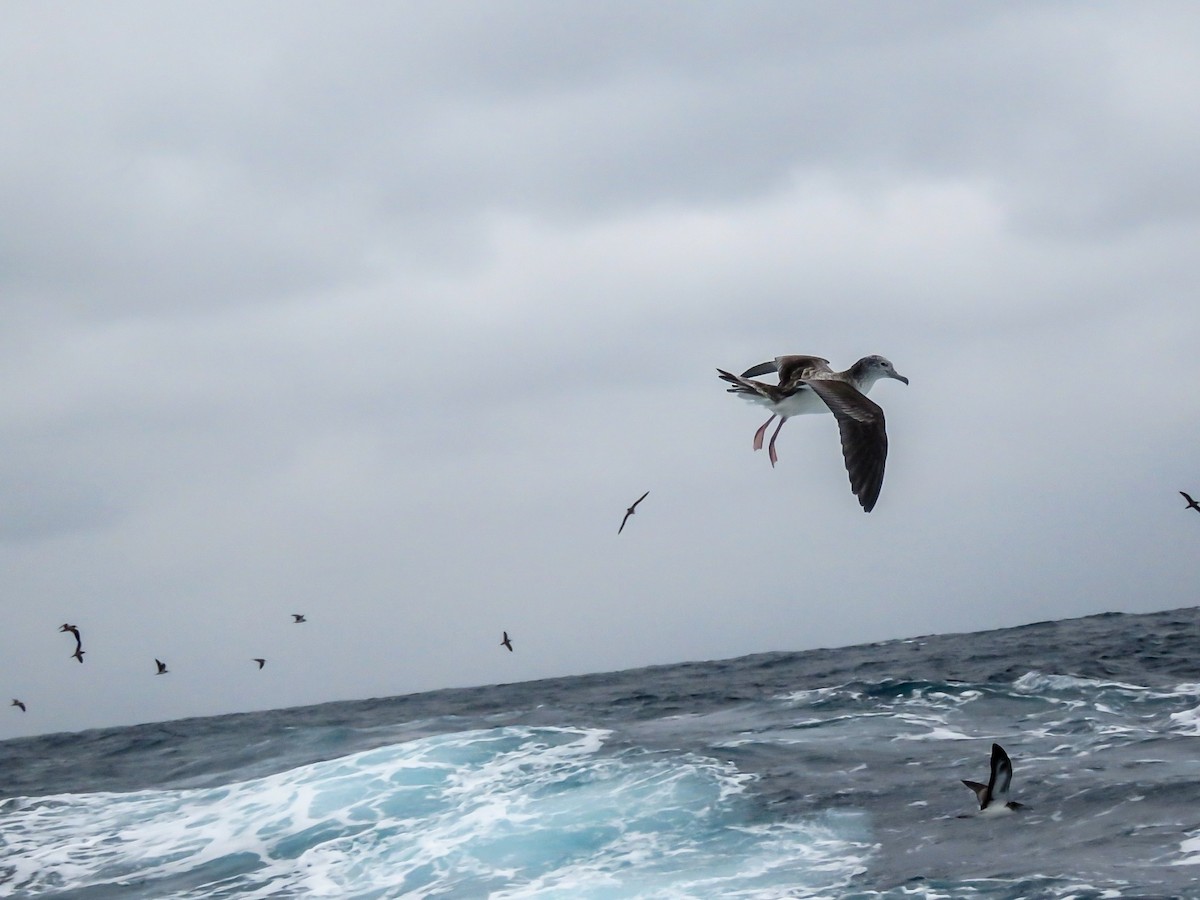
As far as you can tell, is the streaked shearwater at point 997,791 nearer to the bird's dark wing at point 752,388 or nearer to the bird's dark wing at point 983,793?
the bird's dark wing at point 983,793

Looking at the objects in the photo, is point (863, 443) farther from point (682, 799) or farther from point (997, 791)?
point (682, 799)

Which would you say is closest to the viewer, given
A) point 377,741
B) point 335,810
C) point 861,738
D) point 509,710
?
point 335,810

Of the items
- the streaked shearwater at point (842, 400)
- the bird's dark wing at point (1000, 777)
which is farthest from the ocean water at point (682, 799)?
the streaked shearwater at point (842, 400)

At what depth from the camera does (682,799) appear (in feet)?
58.2

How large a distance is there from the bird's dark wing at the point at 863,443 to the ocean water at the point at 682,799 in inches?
212

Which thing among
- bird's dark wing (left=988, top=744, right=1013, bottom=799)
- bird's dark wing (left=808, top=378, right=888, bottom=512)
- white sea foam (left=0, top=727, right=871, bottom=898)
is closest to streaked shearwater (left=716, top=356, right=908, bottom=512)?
bird's dark wing (left=808, top=378, right=888, bottom=512)

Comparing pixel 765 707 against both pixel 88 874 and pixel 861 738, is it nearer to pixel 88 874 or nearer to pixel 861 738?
pixel 861 738

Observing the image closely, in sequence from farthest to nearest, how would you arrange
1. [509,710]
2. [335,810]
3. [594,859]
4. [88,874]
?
[509,710], [335,810], [88,874], [594,859]

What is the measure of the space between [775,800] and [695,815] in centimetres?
118

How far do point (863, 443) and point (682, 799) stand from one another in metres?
9.26

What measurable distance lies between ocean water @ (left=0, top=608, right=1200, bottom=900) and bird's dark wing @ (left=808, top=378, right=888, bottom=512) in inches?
212

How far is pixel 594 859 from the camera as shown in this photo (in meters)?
15.8

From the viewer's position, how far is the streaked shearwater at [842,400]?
388 inches

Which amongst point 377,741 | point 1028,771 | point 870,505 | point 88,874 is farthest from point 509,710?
point 870,505
